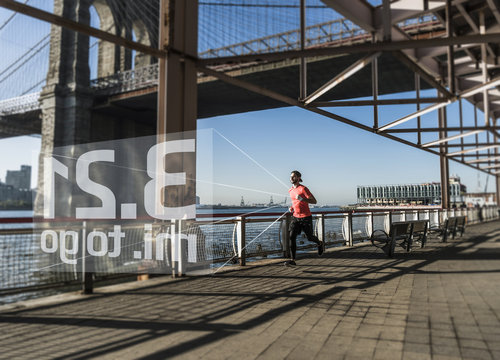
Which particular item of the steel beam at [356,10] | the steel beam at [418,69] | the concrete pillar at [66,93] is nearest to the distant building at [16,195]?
the concrete pillar at [66,93]

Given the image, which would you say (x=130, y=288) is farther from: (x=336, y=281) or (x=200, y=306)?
(x=336, y=281)

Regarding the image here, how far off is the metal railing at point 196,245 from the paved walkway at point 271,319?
1.31 feet

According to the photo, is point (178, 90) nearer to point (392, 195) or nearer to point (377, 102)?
point (377, 102)


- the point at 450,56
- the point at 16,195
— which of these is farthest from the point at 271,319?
the point at 16,195

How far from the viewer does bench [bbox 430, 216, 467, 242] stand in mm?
11603

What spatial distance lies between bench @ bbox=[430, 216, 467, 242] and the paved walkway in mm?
5860

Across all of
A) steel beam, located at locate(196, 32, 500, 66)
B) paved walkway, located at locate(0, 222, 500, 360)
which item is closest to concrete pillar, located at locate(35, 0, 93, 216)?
steel beam, located at locate(196, 32, 500, 66)

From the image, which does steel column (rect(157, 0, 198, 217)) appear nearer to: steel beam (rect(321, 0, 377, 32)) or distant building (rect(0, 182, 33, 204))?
steel beam (rect(321, 0, 377, 32))

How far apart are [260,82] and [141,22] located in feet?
64.6

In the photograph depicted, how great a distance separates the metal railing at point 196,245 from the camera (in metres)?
4.80

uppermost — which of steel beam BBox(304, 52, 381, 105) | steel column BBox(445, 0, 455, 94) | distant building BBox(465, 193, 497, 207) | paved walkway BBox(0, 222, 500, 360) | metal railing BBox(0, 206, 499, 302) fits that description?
steel column BBox(445, 0, 455, 94)

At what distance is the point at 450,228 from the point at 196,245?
9.28 m

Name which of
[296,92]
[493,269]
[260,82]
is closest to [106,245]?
[493,269]

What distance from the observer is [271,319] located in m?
3.70
